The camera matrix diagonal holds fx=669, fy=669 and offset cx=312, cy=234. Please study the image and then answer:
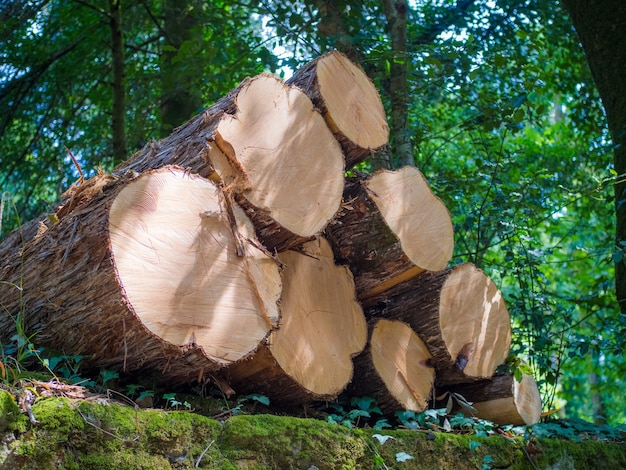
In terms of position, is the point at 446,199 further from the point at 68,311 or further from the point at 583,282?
the point at 583,282

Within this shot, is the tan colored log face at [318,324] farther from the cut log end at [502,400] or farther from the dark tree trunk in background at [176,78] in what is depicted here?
the dark tree trunk in background at [176,78]

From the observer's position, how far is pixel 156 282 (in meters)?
2.54

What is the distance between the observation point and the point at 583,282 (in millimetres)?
10469

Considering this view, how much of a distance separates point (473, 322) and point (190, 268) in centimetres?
192

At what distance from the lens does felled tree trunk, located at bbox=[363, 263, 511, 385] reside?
374 cm

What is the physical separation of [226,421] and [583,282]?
9.11 metres

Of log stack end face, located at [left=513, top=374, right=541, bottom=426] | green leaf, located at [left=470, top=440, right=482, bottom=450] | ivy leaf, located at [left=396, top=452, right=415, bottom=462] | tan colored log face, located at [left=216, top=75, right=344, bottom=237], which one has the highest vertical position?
tan colored log face, located at [left=216, top=75, right=344, bottom=237]

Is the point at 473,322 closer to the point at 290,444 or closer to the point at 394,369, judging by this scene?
the point at 394,369

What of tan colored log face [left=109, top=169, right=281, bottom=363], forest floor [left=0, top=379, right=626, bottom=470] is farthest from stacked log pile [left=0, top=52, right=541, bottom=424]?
forest floor [left=0, top=379, right=626, bottom=470]

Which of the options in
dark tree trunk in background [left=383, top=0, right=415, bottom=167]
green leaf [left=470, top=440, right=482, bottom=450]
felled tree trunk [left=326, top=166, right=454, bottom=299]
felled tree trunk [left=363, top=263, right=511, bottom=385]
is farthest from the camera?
dark tree trunk in background [left=383, top=0, right=415, bottom=167]

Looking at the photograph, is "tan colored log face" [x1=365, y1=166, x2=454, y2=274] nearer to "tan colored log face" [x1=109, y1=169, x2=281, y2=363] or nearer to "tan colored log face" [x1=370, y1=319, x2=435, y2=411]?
"tan colored log face" [x1=370, y1=319, x2=435, y2=411]

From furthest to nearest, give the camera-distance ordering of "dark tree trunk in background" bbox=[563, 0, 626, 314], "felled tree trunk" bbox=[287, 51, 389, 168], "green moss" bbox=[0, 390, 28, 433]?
"dark tree trunk in background" bbox=[563, 0, 626, 314] < "felled tree trunk" bbox=[287, 51, 389, 168] < "green moss" bbox=[0, 390, 28, 433]

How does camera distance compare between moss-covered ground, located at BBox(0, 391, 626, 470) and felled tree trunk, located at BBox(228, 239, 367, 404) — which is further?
felled tree trunk, located at BBox(228, 239, 367, 404)

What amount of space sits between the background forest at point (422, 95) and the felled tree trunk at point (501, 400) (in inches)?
22.8
